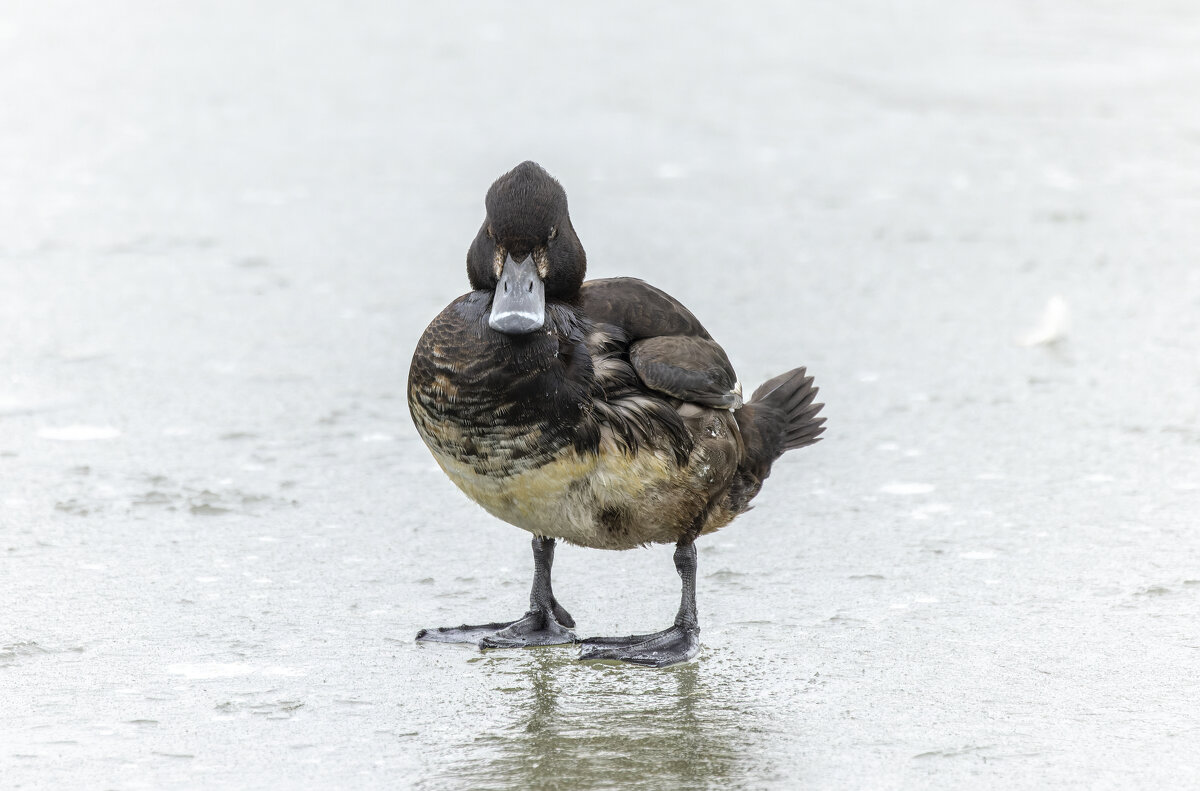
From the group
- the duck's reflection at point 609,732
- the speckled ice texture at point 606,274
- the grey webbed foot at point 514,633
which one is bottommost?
the duck's reflection at point 609,732

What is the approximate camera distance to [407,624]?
4316 mm

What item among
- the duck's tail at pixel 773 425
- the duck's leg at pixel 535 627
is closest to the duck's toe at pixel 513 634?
the duck's leg at pixel 535 627

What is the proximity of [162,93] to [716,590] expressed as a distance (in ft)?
24.2

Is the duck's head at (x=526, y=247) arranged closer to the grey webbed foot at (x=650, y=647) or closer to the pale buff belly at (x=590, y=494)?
the pale buff belly at (x=590, y=494)

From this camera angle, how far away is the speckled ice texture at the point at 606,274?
3.67 metres

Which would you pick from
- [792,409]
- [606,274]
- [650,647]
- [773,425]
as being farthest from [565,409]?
[606,274]

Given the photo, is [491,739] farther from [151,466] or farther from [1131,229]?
[1131,229]

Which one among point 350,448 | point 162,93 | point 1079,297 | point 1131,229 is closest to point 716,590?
point 350,448

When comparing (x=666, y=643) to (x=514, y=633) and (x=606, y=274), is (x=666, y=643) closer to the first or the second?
(x=514, y=633)

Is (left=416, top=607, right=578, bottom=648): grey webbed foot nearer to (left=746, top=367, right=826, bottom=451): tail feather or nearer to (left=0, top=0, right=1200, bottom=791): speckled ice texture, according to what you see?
(left=0, top=0, right=1200, bottom=791): speckled ice texture

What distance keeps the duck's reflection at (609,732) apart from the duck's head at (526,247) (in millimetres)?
960

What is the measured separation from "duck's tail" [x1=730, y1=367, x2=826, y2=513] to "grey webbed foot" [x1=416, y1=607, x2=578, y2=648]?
0.69 meters

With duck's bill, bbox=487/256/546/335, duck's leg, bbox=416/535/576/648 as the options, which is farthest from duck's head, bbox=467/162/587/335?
duck's leg, bbox=416/535/576/648

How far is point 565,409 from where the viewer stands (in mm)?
4016
